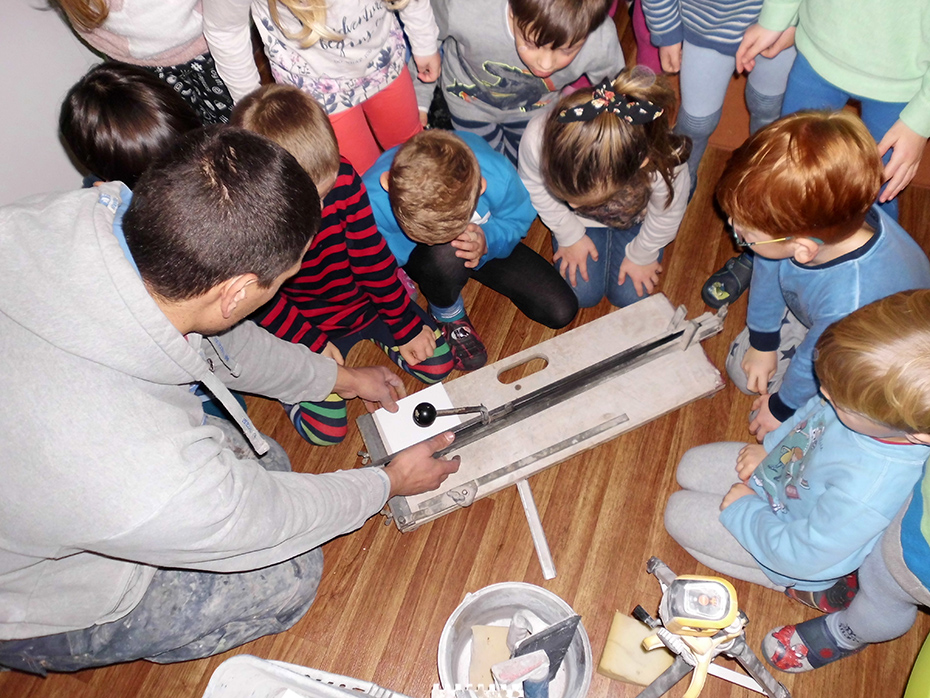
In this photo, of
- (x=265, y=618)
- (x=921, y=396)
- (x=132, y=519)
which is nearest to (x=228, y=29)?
(x=132, y=519)

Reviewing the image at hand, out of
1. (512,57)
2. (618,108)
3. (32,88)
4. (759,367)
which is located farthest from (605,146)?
(32,88)

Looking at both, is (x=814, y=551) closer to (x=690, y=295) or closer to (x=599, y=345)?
(x=599, y=345)

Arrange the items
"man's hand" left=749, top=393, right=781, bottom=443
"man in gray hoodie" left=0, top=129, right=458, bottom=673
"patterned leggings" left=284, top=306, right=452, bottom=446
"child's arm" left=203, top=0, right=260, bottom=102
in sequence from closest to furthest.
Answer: "man in gray hoodie" left=0, top=129, right=458, bottom=673
"child's arm" left=203, top=0, right=260, bottom=102
"man's hand" left=749, top=393, right=781, bottom=443
"patterned leggings" left=284, top=306, right=452, bottom=446

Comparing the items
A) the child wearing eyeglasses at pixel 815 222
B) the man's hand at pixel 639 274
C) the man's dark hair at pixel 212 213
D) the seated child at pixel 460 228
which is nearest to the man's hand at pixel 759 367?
the child wearing eyeglasses at pixel 815 222

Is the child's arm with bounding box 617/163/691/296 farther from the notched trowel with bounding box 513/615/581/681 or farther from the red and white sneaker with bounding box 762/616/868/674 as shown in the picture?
the notched trowel with bounding box 513/615/581/681

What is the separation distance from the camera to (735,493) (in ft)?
4.69

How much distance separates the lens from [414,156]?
1.46 m

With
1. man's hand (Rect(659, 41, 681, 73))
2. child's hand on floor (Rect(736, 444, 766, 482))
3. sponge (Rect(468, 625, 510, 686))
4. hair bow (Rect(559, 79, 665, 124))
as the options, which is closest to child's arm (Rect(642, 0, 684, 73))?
man's hand (Rect(659, 41, 681, 73))

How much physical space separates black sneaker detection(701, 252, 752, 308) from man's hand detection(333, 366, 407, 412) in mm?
975

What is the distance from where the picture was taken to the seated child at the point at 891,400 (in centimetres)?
96

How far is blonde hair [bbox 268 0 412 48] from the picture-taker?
58.6 inches

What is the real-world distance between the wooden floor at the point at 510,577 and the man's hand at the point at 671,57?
0.91 meters

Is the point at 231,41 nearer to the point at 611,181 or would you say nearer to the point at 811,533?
the point at 611,181

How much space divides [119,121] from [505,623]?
1.33 metres
